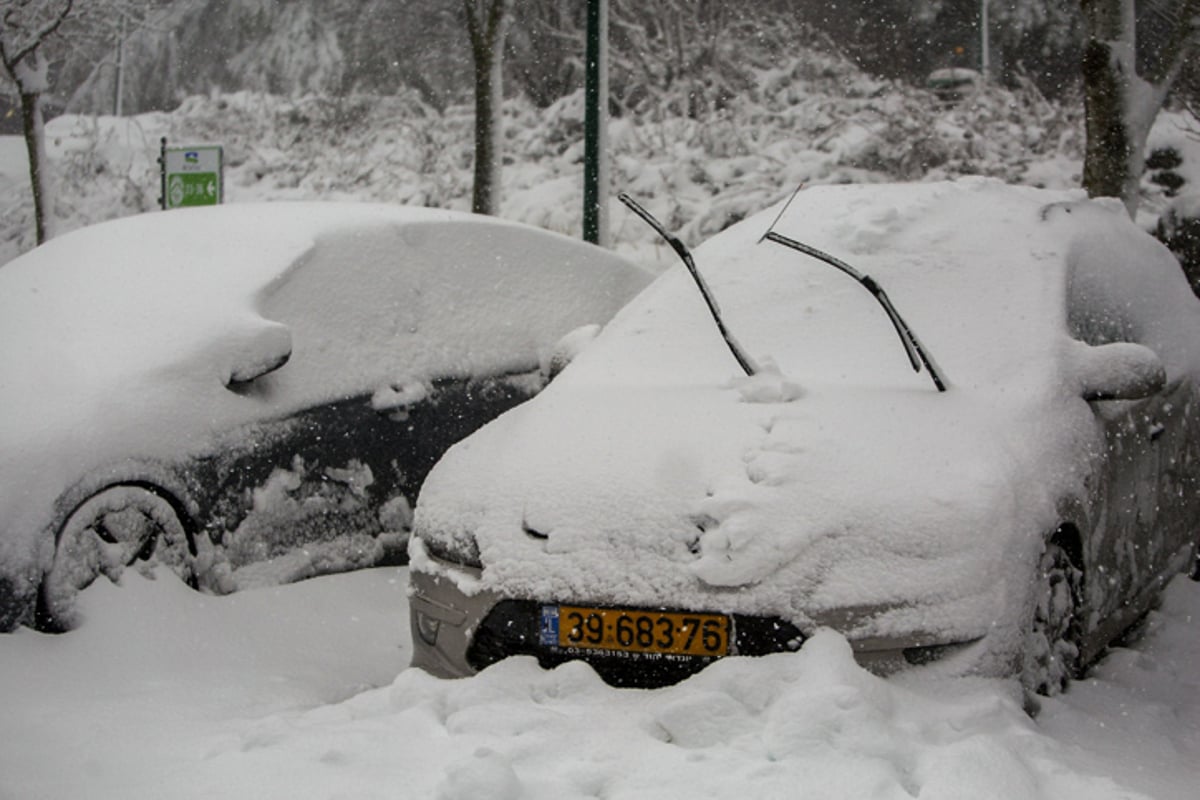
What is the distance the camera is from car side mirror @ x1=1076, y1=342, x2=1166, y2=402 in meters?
4.57

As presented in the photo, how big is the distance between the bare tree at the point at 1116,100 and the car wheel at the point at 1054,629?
6.57 metres

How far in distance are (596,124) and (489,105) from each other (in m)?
3.48

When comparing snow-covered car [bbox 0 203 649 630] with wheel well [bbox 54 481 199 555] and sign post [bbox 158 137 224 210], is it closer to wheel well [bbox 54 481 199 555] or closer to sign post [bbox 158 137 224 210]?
wheel well [bbox 54 481 199 555]

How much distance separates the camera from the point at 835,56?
2041cm

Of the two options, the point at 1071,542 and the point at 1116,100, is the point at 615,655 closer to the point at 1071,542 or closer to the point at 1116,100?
the point at 1071,542

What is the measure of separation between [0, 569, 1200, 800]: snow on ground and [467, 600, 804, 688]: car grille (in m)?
0.06

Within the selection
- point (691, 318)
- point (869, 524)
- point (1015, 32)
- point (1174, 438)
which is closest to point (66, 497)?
point (691, 318)

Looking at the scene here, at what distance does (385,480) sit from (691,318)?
4.90 ft

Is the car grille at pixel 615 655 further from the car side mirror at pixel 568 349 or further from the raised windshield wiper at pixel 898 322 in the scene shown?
the car side mirror at pixel 568 349

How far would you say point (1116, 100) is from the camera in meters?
10.3

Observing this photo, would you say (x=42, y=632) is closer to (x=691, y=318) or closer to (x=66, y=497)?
(x=66, y=497)

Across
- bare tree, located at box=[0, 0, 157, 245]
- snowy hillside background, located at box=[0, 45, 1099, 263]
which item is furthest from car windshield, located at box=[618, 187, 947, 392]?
bare tree, located at box=[0, 0, 157, 245]

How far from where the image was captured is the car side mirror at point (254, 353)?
17.7 feet

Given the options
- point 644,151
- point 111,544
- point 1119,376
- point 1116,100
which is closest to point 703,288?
point 1119,376
